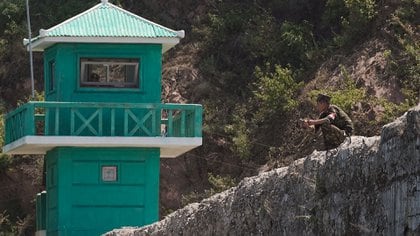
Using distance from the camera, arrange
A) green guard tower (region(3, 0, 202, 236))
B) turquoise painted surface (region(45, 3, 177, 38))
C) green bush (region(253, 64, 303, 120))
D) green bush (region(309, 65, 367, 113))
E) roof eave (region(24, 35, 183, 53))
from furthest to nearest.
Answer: green bush (region(253, 64, 303, 120))
green bush (region(309, 65, 367, 113))
turquoise painted surface (region(45, 3, 177, 38))
roof eave (region(24, 35, 183, 53))
green guard tower (region(3, 0, 202, 236))

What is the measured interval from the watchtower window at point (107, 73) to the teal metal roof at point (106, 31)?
48 cm

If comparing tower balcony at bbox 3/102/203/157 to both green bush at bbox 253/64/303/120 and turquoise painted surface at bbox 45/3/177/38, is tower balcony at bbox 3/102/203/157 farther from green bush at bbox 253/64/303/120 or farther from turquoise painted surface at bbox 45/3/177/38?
green bush at bbox 253/64/303/120

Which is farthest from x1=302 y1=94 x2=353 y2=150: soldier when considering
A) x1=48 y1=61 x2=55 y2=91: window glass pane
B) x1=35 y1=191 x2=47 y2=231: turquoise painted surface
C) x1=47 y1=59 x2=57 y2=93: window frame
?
x1=35 y1=191 x2=47 y2=231: turquoise painted surface

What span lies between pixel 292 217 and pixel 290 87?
20471 mm

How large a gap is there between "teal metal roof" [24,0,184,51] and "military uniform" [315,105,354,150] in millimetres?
10972

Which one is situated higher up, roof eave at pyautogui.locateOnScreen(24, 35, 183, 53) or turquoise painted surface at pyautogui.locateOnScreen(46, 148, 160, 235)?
roof eave at pyautogui.locateOnScreen(24, 35, 183, 53)

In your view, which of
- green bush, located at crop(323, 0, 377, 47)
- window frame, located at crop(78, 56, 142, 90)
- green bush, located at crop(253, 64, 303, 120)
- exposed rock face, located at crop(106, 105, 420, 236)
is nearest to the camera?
exposed rock face, located at crop(106, 105, 420, 236)

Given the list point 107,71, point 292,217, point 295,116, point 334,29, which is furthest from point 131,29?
point 292,217

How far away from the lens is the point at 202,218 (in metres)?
16.3

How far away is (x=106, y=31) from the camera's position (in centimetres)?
2695

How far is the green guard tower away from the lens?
26.2m

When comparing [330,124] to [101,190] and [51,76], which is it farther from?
[51,76]

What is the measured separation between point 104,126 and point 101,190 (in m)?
1.10

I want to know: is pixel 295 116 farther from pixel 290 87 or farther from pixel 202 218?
pixel 202 218
